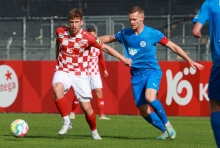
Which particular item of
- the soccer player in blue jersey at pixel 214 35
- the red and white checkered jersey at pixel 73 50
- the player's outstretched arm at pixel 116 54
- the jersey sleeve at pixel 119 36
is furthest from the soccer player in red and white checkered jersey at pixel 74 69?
the soccer player in blue jersey at pixel 214 35

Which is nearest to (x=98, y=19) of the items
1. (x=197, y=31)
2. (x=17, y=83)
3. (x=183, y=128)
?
(x=17, y=83)

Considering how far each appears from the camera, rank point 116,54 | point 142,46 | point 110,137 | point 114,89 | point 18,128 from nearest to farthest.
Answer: point 116,54 → point 18,128 → point 142,46 → point 110,137 → point 114,89

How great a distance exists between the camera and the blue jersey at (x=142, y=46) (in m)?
11.0

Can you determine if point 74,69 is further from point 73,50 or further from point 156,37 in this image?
point 156,37

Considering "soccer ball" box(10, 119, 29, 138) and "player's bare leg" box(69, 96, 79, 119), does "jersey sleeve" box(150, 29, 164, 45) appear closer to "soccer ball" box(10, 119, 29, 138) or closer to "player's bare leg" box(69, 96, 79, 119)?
"soccer ball" box(10, 119, 29, 138)

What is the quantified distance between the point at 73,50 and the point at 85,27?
12392mm

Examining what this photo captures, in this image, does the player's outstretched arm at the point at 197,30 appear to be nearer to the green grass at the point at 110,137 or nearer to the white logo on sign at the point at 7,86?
the green grass at the point at 110,137

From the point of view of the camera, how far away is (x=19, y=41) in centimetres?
2178

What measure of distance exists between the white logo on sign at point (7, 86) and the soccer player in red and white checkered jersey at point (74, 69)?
904cm

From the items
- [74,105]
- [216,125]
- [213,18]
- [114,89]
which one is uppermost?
[213,18]

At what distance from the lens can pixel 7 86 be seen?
1961 centimetres

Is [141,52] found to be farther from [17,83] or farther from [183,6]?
[183,6]

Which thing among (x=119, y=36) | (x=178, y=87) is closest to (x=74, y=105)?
(x=178, y=87)

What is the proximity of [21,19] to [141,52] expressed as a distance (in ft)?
45.9
